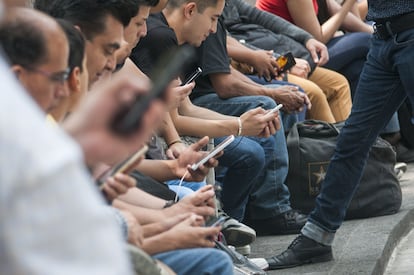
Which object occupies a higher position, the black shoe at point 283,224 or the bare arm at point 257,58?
the bare arm at point 257,58

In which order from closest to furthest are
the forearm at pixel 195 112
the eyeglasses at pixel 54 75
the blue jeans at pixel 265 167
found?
the eyeglasses at pixel 54 75 → the forearm at pixel 195 112 → the blue jeans at pixel 265 167

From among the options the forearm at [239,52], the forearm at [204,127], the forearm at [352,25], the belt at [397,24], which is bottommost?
the forearm at [352,25]

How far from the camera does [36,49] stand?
2.62 metres

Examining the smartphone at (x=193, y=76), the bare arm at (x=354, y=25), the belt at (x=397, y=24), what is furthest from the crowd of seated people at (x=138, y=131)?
the bare arm at (x=354, y=25)

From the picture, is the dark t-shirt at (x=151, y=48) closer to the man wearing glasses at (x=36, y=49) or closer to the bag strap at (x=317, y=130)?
the bag strap at (x=317, y=130)

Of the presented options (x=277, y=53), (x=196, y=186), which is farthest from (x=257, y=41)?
(x=196, y=186)

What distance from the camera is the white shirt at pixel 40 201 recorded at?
123 cm

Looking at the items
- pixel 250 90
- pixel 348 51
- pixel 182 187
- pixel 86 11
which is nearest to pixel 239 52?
pixel 250 90

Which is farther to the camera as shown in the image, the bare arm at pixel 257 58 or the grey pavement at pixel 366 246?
the bare arm at pixel 257 58

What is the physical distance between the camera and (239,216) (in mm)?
6055

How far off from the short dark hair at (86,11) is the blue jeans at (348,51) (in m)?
4.33

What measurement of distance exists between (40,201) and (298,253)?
4.49 metres

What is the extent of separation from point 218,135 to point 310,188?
1244 millimetres

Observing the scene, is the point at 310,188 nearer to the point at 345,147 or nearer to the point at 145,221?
the point at 345,147
